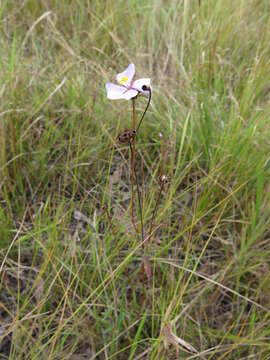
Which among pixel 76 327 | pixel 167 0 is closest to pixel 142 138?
pixel 76 327

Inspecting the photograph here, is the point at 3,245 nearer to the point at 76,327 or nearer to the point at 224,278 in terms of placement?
the point at 76,327

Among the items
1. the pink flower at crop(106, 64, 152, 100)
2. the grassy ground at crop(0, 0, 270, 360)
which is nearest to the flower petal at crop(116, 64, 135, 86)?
the pink flower at crop(106, 64, 152, 100)

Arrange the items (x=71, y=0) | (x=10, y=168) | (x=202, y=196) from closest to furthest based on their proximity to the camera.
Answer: (x=202, y=196) → (x=10, y=168) → (x=71, y=0)

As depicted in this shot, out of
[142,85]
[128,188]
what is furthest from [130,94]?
[128,188]

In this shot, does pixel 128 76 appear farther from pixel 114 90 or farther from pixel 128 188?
pixel 128 188

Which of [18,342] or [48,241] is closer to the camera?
[18,342]

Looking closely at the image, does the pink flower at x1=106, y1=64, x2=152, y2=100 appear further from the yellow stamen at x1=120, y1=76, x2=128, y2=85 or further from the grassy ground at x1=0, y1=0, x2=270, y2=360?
the grassy ground at x1=0, y1=0, x2=270, y2=360

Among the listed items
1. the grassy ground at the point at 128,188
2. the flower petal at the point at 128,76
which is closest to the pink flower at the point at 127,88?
the flower petal at the point at 128,76
